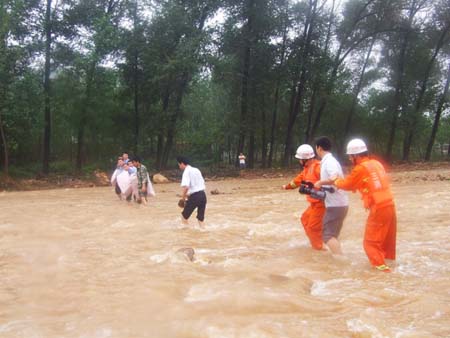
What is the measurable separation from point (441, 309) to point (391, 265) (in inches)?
63.1

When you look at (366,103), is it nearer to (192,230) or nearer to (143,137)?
(143,137)

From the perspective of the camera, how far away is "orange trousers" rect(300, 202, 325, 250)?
7.24 meters

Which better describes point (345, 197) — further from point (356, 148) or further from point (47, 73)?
point (47, 73)

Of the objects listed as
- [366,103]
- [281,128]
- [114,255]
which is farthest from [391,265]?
[366,103]

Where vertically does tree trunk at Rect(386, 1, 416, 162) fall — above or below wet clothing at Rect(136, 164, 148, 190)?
above

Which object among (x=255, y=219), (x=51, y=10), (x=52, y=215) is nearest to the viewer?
(x=255, y=219)

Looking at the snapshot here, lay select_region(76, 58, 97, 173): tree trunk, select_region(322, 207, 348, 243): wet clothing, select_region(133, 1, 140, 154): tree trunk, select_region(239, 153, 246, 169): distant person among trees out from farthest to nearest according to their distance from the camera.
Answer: select_region(239, 153, 246, 169): distant person among trees < select_region(133, 1, 140, 154): tree trunk < select_region(76, 58, 97, 173): tree trunk < select_region(322, 207, 348, 243): wet clothing

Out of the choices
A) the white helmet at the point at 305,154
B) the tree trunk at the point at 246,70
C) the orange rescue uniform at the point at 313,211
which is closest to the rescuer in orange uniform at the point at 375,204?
the orange rescue uniform at the point at 313,211

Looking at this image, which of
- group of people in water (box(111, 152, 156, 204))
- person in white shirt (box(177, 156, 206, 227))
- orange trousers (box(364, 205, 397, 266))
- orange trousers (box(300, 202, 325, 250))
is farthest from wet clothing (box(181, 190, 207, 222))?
group of people in water (box(111, 152, 156, 204))

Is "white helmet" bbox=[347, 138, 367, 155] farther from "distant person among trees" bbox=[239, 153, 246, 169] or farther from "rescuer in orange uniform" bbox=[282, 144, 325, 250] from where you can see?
"distant person among trees" bbox=[239, 153, 246, 169]

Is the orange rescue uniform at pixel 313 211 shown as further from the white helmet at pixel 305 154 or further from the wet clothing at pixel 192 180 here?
the wet clothing at pixel 192 180

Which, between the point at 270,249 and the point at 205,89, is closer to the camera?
the point at 270,249

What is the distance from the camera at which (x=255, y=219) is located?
11695mm

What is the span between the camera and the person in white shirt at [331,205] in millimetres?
6773
